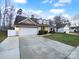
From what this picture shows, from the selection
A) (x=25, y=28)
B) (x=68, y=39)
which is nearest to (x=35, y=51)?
(x=68, y=39)

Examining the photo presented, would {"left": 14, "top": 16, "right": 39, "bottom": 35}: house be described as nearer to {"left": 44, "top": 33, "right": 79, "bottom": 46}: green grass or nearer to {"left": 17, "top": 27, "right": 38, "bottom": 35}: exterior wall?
{"left": 17, "top": 27, "right": 38, "bottom": 35}: exterior wall

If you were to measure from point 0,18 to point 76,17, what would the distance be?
37125 mm

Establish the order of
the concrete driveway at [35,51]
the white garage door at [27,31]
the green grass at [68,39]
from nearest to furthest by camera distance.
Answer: the concrete driveway at [35,51] → the green grass at [68,39] → the white garage door at [27,31]

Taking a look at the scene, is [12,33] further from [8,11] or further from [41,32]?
[8,11]

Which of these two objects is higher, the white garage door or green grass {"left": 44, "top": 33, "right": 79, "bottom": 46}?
the white garage door

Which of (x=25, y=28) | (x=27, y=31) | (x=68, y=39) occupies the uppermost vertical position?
(x=25, y=28)

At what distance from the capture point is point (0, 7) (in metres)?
30.8

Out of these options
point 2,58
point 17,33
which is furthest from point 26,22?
point 2,58

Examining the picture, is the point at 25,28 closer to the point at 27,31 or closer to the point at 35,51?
the point at 27,31

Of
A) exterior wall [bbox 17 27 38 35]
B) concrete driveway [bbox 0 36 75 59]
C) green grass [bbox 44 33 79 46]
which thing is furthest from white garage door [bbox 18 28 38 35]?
concrete driveway [bbox 0 36 75 59]

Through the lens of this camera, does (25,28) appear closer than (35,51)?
No

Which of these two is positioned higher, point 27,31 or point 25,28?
point 25,28

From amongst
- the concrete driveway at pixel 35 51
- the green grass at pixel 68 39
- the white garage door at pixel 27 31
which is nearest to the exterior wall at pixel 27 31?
the white garage door at pixel 27 31

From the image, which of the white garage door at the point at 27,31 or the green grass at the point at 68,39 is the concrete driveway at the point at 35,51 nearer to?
the green grass at the point at 68,39
